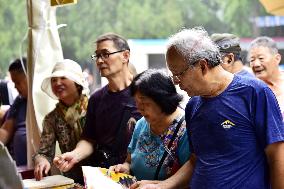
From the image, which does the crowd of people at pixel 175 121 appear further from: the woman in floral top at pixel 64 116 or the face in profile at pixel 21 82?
the face in profile at pixel 21 82

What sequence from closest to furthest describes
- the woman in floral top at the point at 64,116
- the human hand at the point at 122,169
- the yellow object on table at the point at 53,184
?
the human hand at the point at 122,169
the yellow object on table at the point at 53,184
the woman in floral top at the point at 64,116

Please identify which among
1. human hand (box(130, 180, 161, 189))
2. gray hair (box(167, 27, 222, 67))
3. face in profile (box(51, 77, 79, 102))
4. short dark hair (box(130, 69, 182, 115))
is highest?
gray hair (box(167, 27, 222, 67))

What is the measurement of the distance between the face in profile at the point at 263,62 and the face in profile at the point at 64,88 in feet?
4.51

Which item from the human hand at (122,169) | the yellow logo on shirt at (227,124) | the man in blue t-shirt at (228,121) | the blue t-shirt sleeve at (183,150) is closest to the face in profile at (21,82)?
the human hand at (122,169)

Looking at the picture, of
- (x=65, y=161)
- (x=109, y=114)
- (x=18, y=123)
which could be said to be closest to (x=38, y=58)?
(x=18, y=123)

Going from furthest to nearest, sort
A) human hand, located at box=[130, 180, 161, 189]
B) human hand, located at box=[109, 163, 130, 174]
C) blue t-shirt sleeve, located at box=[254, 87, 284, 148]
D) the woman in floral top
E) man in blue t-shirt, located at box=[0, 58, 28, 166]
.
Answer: man in blue t-shirt, located at box=[0, 58, 28, 166], the woman in floral top, human hand, located at box=[109, 163, 130, 174], human hand, located at box=[130, 180, 161, 189], blue t-shirt sleeve, located at box=[254, 87, 284, 148]

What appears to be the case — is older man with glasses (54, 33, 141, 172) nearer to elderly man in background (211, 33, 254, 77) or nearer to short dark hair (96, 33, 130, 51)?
short dark hair (96, 33, 130, 51)

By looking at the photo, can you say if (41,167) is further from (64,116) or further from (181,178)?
(181,178)

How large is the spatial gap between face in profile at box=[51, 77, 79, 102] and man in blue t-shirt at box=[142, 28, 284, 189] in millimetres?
1288

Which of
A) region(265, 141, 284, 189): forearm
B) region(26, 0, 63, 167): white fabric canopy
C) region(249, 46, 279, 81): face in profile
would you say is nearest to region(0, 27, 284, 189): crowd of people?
region(265, 141, 284, 189): forearm

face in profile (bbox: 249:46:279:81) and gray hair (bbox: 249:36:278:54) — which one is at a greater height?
gray hair (bbox: 249:36:278:54)

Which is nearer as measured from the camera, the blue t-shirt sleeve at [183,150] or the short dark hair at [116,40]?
the blue t-shirt sleeve at [183,150]

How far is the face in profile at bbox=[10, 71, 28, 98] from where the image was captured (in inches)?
153

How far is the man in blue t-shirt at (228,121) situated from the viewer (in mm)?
1735
